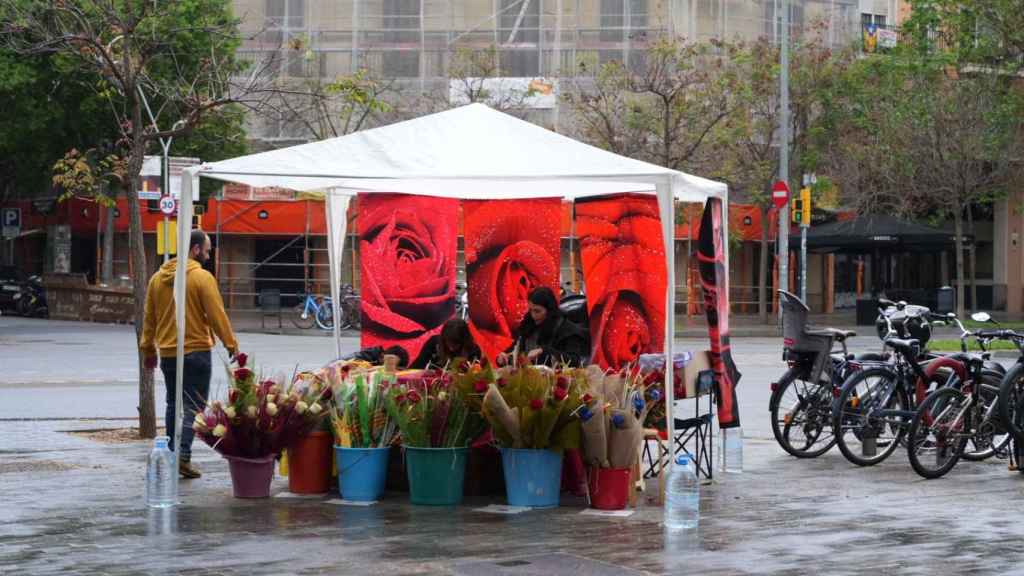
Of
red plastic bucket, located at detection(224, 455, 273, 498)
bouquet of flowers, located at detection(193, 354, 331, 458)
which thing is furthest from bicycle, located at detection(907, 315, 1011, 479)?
red plastic bucket, located at detection(224, 455, 273, 498)

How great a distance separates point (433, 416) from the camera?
34.1 ft

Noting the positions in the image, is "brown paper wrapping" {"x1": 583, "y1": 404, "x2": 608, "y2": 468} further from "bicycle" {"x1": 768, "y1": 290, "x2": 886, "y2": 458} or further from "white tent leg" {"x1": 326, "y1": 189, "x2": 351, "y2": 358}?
"white tent leg" {"x1": 326, "y1": 189, "x2": 351, "y2": 358}

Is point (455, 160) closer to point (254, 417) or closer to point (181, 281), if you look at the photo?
point (181, 281)

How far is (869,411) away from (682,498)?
3.83 metres

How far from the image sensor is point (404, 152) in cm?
1109

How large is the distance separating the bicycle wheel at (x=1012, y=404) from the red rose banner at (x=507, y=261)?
4.08 m

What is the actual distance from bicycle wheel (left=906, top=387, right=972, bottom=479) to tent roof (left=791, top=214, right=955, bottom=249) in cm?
3008

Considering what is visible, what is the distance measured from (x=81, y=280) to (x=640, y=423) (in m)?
36.9

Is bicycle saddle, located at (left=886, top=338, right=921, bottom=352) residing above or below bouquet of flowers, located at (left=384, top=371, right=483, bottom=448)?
above

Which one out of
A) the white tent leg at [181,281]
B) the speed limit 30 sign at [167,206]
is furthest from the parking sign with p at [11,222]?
the white tent leg at [181,281]

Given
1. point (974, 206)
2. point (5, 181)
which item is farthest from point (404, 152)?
point (974, 206)

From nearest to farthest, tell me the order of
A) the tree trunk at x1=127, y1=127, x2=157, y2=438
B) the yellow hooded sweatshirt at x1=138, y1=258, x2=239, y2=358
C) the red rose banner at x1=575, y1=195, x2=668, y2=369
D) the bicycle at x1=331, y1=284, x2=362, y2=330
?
the yellow hooded sweatshirt at x1=138, y1=258, x2=239, y2=358
the red rose banner at x1=575, y1=195, x2=668, y2=369
the tree trunk at x1=127, y1=127, x2=157, y2=438
the bicycle at x1=331, y1=284, x2=362, y2=330

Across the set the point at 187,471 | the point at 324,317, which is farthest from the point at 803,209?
the point at 187,471

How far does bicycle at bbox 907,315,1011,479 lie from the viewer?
11961 mm
